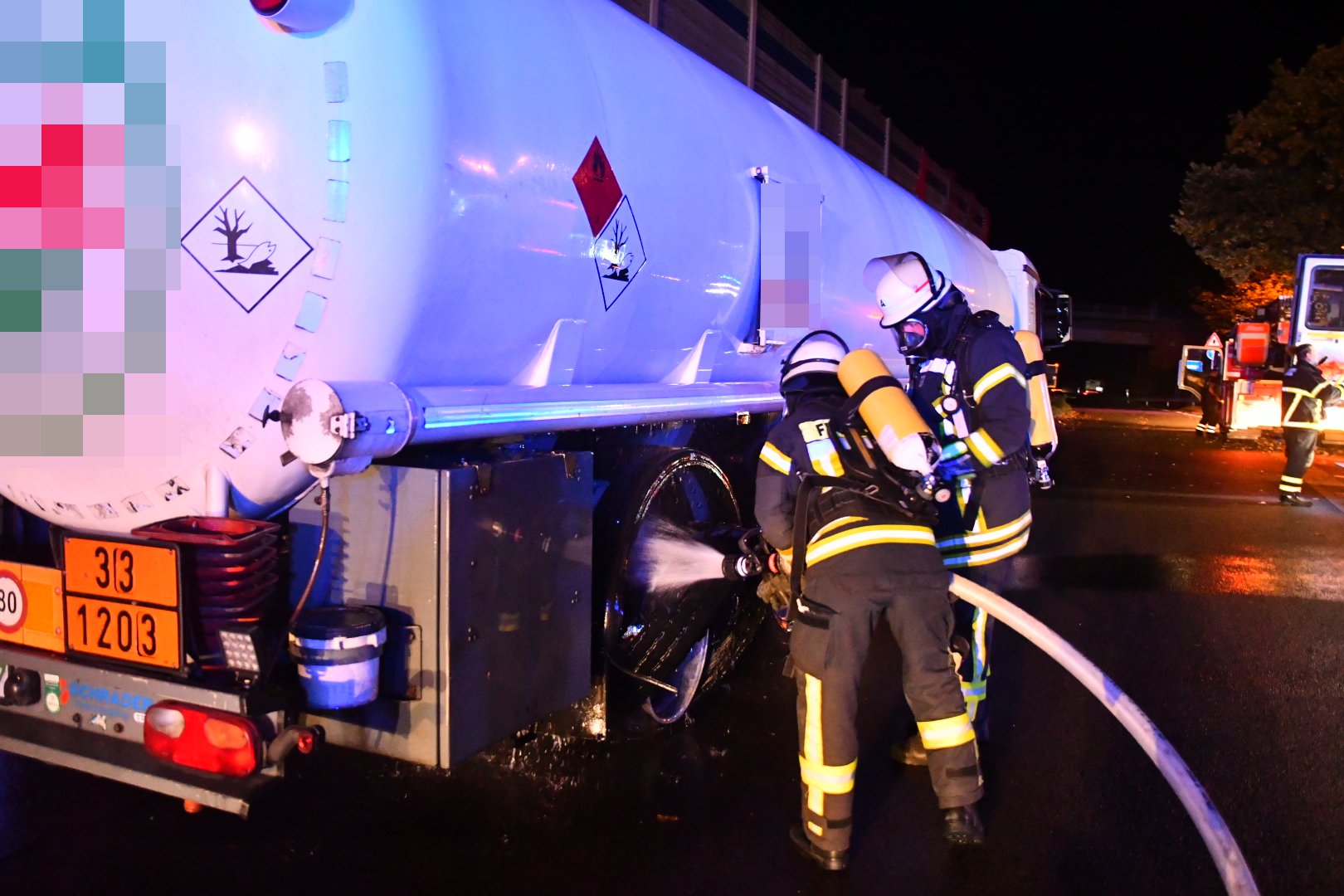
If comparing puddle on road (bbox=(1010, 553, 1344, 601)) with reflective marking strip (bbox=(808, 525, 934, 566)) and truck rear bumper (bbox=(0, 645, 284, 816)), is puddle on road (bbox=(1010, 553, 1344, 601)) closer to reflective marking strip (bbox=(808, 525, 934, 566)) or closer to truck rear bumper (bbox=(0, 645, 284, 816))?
reflective marking strip (bbox=(808, 525, 934, 566))

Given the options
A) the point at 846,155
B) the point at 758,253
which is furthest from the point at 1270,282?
the point at 758,253

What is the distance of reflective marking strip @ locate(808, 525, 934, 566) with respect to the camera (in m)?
3.35

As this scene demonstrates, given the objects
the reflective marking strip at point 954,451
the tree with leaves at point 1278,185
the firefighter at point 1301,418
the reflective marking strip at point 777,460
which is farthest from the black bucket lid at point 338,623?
the tree with leaves at point 1278,185

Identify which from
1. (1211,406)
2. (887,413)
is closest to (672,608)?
(887,413)

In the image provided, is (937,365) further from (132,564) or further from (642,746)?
(132,564)

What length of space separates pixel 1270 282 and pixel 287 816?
30.7m

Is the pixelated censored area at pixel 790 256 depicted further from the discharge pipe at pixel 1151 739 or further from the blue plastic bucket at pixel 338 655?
the blue plastic bucket at pixel 338 655

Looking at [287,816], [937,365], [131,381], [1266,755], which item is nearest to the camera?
[131,381]

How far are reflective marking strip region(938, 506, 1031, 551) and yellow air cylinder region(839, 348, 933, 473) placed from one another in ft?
2.99

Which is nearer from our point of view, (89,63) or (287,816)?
(89,63)

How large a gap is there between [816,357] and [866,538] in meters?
0.66

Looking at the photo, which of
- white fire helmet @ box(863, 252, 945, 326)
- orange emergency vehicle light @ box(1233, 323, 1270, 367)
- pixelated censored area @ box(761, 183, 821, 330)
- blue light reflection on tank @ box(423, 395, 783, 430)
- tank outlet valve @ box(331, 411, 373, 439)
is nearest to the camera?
tank outlet valve @ box(331, 411, 373, 439)

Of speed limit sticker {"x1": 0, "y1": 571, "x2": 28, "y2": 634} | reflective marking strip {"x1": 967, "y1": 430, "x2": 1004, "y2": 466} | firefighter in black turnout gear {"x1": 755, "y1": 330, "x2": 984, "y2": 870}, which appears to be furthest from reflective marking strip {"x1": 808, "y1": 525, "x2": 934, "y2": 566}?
speed limit sticker {"x1": 0, "y1": 571, "x2": 28, "y2": 634}

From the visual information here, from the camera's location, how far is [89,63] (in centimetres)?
255
